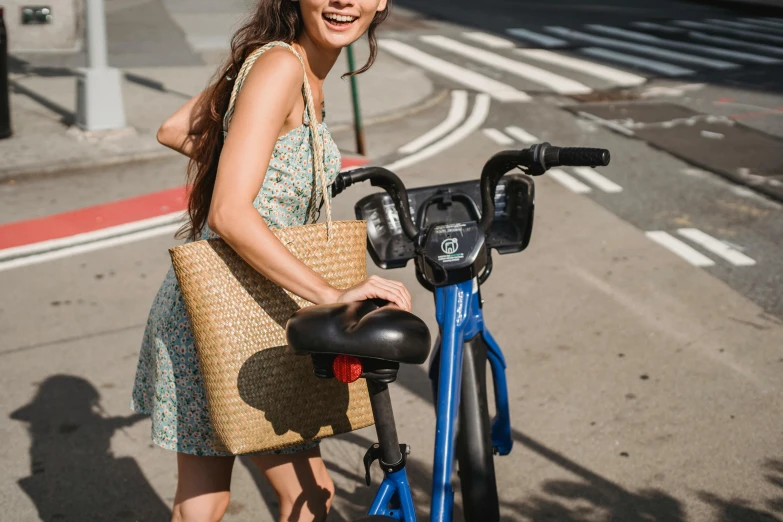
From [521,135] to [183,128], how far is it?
838 centimetres

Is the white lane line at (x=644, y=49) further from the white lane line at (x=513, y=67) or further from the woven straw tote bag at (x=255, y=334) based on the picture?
the woven straw tote bag at (x=255, y=334)

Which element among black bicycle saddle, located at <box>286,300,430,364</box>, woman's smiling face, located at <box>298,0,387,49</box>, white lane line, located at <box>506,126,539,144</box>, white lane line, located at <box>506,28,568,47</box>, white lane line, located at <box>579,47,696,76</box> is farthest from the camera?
white lane line, located at <box>506,28,568,47</box>

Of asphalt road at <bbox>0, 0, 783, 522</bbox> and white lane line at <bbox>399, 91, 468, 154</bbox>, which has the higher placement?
asphalt road at <bbox>0, 0, 783, 522</bbox>

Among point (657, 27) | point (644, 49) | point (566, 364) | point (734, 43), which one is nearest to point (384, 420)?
point (566, 364)

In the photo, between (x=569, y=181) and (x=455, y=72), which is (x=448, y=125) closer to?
(x=569, y=181)

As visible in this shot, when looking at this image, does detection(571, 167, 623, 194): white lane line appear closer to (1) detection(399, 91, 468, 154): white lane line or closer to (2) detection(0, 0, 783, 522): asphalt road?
(2) detection(0, 0, 783, 522): asphalt road

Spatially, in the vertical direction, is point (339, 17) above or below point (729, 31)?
above

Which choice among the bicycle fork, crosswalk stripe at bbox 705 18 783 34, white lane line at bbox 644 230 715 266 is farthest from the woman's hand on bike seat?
crosswalk stripe at bbox 705 18 783 34

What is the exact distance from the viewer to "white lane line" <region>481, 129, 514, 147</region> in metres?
10.4

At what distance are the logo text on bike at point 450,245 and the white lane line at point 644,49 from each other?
13848mm

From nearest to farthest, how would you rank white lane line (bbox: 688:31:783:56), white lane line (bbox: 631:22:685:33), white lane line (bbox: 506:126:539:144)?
white lane line (bbox: 506:126:539:144)
white lane line (bbox: 688:31:783:56)
white lane line (bbox: 631:22:685:33)

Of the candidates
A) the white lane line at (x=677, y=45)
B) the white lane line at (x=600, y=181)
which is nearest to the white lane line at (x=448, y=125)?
the white lane line at (x=600, y=181)

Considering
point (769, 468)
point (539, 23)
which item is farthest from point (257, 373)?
point (539, 23)

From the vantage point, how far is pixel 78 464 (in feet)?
14.5
